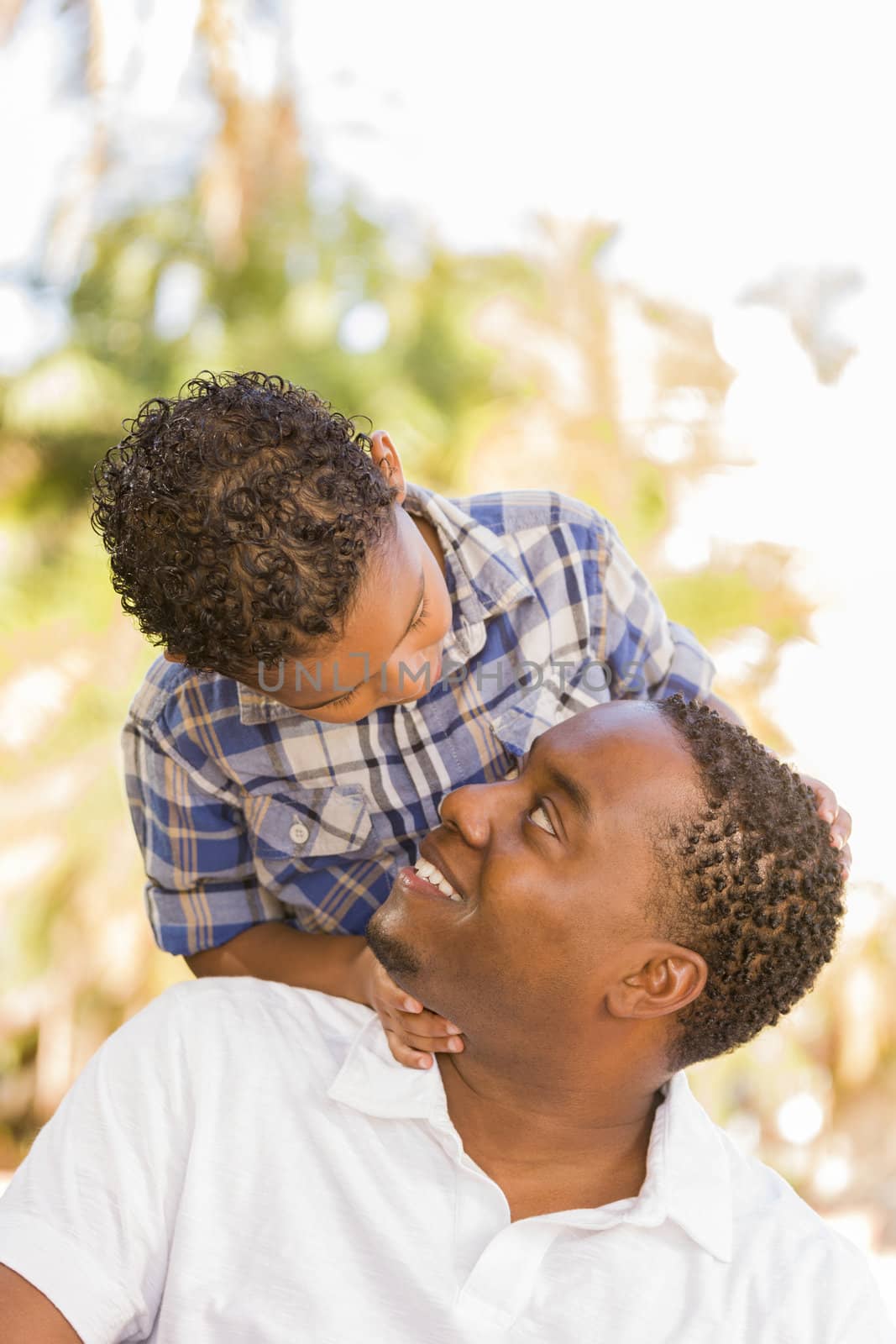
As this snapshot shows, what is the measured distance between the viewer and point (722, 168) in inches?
243

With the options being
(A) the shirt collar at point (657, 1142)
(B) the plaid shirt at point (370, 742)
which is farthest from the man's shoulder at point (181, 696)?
(A) the shirt collar at point (657, 1142)

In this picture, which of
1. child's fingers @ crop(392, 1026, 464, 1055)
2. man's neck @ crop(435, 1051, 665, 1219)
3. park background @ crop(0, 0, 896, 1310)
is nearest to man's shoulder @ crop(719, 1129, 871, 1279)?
man's neck @ crop(435, 1051, 665, 1219)

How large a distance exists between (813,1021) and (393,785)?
4.40 metres

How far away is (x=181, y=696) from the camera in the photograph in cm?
189

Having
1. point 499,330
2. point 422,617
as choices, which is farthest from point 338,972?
point 499,330

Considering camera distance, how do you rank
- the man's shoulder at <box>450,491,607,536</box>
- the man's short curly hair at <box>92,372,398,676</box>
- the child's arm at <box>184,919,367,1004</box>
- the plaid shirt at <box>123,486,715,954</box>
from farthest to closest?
1. the man's shoulder at <box>450,491,607,536</box>
2. the plaid shirt at <box>123,486,715,954</box>
3. the child's arm at <box>184,919,367,1004</box>
4. the man's short curly hair at <box>92,372,398,676</box>

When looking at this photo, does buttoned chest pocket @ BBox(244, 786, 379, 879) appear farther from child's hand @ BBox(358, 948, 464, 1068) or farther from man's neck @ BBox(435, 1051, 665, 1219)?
man's neck @ BBox(435, 1051, 665, 1219)

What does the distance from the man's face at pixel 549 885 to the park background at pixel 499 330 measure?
12.9 feet

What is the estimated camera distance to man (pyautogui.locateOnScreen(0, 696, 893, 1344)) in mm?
1486

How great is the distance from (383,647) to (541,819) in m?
0.31

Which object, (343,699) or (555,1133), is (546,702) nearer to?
(343,699)

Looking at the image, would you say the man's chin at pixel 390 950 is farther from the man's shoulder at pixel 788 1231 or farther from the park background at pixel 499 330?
the park background at pixel 499 330

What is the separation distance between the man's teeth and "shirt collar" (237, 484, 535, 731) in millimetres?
343

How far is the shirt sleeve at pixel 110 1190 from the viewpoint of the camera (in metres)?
1.47
